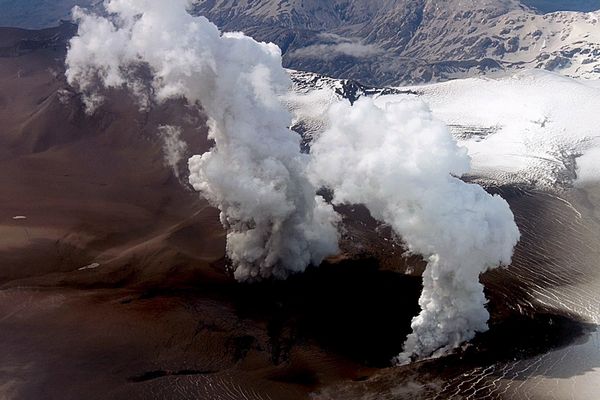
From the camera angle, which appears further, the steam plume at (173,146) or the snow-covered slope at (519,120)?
the snow-covered slope at (519,120)

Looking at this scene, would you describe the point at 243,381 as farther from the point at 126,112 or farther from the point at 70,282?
the point at 126,112

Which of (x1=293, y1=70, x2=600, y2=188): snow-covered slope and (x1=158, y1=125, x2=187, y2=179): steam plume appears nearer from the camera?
(x1=158, y1=125, x2=187, y2=179): steam plume

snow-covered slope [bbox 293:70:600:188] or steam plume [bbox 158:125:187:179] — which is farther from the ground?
steam plume [bbox 158:125:187:179]

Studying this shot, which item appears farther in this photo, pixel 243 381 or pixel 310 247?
pixel 310 247

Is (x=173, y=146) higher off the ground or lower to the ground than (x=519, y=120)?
higher

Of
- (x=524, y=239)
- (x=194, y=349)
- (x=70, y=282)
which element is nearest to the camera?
(x=194, y=349)

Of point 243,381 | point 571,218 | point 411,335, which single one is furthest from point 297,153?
point 571,218

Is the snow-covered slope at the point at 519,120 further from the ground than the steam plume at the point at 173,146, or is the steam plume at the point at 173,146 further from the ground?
the steam plume at the point at 173,146

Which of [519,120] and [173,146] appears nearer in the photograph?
[173,146]
